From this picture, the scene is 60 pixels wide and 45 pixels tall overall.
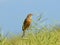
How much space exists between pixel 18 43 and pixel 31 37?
0.43 metres

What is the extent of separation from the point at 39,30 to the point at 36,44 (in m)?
0.23

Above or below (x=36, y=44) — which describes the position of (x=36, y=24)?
above

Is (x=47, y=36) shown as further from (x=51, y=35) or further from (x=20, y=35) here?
(x=20, y=35)

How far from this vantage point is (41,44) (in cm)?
432

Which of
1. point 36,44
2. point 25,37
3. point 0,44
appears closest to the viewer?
point 0,44

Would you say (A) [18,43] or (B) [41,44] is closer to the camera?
(B) [41,44]

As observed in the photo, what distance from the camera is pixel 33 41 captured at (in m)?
4.43

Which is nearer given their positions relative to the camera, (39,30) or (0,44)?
(0,44)

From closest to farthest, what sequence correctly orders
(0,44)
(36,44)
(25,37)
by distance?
(0,44)
(36,44)
(25,37)

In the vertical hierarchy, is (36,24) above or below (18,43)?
above

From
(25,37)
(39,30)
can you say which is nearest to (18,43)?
(25,37)

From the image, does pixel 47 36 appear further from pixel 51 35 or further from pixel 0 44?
pixel 0 44

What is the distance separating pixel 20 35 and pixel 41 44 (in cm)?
47

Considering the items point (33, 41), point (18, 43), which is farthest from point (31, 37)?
point (18, 43)
